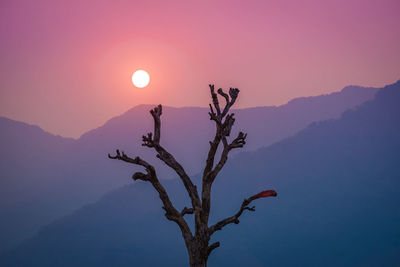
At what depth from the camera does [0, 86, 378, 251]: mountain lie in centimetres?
11125

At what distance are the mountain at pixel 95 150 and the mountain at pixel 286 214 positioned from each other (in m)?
6.87

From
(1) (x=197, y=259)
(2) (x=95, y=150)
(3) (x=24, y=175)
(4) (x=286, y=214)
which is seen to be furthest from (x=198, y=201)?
(2) (x=95, y=150)

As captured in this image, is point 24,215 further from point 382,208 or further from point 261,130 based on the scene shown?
point 382,208

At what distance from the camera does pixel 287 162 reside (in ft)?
362

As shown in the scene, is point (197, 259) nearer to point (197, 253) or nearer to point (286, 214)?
point (197, 253)

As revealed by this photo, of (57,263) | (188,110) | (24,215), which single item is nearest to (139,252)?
(57,263)

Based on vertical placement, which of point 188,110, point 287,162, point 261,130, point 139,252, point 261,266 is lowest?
point 261,266

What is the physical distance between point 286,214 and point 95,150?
2982 inches

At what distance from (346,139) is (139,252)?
214 ft

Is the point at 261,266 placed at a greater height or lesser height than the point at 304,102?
lesser

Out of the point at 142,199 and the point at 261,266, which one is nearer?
the point at 261,266

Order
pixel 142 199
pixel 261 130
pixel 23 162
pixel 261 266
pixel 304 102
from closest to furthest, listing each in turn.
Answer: pixel 261 266 < pixel 142 199 < pixel 23 162 < pixel 261 130 < pixel 304 102

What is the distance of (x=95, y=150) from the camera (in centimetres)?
14262

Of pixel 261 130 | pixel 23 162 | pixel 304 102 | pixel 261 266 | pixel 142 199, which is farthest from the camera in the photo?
pixel 304 102
